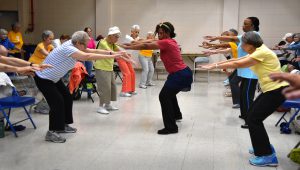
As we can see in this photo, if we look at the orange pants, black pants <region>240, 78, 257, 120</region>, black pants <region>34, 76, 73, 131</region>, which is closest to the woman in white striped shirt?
black pants <region>34, 76, 73, 131</region>

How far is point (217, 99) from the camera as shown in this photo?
291 inches

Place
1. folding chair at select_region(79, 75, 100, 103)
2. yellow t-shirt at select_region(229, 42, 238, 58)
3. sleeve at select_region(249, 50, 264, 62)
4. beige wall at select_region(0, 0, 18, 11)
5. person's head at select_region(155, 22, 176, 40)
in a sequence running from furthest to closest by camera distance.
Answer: beige wall at select_region(0, 0, 18, 11) → folding chair at select_region(79, 75, 100, 103) → yellow t-shirt at select_region(229, 42, 238, 58) → person's head at select_region(155, 22, 176, 40) → sleeve at select_region(249, 50, 264, 62)

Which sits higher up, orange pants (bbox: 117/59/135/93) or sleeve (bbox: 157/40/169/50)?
sleeve (bbox: 157/40/169/50)

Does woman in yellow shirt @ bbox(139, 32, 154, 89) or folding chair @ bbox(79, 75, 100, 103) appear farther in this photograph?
woman in yellow shirt @ bbox(139, 32, 154, 89)

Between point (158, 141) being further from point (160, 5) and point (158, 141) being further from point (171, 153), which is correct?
point (160, 5)

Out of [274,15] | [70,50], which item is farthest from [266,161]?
[274,15]

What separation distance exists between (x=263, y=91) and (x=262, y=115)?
241 mm

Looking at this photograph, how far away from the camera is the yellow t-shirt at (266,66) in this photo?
11.0ft

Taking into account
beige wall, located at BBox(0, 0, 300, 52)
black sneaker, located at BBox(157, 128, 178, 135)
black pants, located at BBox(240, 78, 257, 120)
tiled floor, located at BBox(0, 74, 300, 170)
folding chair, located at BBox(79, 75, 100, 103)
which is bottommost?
tiled floor, located at BBox(0, 74, 300, 170)

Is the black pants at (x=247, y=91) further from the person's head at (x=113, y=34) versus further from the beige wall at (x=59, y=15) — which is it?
the beige wall at (x=59, y=15)

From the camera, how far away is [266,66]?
342 cm

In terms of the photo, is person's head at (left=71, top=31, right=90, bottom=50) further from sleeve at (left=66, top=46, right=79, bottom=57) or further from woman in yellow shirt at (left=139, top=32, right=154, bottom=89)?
woman in yellow shirt at (left=139, top=32, right=154, bottom=89)

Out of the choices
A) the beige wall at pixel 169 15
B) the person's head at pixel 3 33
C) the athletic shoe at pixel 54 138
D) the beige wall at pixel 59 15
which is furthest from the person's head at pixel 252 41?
the beige wall at pixel 59 15

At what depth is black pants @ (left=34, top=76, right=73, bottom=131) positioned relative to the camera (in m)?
4.21
